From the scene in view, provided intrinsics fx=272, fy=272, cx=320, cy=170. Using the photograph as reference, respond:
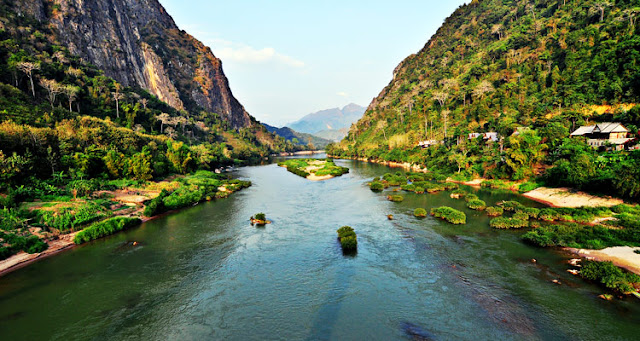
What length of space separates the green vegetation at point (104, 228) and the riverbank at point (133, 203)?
3.55 feet

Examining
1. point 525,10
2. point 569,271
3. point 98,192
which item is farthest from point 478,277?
point 525,10

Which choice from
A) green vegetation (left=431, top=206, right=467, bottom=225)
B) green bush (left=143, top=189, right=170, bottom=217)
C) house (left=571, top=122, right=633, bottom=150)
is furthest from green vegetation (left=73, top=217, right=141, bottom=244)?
house (left=571, top=122, right=633, bottom=150)

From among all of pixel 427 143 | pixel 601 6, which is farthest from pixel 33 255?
pixel 601 6

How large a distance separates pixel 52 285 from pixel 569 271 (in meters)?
45.9

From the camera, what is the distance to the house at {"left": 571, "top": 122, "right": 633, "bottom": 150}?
4688 cm

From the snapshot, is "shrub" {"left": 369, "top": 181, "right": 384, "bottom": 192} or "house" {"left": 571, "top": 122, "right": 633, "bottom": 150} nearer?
"house" {"left": 571, "top": 122, "right": 633, "bottom": 150}

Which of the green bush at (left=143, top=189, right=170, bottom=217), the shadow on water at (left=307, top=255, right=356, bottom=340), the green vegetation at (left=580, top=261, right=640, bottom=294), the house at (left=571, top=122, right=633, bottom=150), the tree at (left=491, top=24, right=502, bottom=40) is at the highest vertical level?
the tree at (left=491, top=24, right=502, bottom=40)

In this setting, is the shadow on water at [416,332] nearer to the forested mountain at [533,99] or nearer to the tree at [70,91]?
the forested mountain at [533,99]

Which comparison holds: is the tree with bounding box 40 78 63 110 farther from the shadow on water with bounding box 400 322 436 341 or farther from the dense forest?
the shadow on water with bounding box 400 322 436 341

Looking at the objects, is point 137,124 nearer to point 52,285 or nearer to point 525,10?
point 52,285

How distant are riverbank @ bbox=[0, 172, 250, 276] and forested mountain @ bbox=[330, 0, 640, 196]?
62.8 metres

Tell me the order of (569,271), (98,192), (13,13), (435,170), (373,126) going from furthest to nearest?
Result: 1. (373,126)
2. (13,13)
3. (435,170)
4. (98,192)
5. (569,271)

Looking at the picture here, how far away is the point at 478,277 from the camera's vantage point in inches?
950

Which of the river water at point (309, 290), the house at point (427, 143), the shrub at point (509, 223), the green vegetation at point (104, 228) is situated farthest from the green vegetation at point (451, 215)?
the house at point (427, 143)
